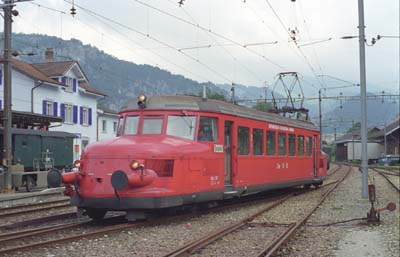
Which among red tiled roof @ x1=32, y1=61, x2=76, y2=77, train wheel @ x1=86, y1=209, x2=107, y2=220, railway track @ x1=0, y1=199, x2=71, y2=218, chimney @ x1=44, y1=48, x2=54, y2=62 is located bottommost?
railway track @ x1=0, y1=199, x2=71, y2=218

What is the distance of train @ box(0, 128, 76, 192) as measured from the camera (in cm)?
2480

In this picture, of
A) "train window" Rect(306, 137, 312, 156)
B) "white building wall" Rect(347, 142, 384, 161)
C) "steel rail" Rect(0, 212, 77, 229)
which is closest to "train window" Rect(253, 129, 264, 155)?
"steel rail" Rect(0, 212, 77, 229)

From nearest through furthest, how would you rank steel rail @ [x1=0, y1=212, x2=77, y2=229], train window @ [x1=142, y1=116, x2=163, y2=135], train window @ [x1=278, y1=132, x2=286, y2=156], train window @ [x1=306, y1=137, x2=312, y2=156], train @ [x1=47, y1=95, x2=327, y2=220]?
train @ [x1=47, y1=95, x2=327, y2=220]
steel rail @ [x1=0, y1=212, x2=77, y2=229]
train window @ [x1=142, y1=116, x2=163, y2=135]
train window @ [x1=278, y1=132, x2=286, y2=156]
train window @ [x1=306, y1=137, x2=312, y2=156]

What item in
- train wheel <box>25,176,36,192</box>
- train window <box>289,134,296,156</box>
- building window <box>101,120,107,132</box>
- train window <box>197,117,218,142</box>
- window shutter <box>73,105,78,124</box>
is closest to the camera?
train window <box>197,117,218,142</box>

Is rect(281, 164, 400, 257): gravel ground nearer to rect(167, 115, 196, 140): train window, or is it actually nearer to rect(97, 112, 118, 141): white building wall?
rect(167, 115, 196, 140): train window

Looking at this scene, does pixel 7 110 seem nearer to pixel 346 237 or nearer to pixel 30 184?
pixel 30 184

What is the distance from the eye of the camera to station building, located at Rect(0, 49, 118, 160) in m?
40.0

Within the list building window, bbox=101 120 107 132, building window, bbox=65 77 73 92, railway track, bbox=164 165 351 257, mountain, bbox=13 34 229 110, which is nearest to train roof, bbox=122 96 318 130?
→ railway track, bbox=164 165 351 257

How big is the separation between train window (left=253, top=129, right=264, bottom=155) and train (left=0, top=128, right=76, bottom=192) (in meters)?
11.6

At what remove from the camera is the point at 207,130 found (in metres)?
13.0

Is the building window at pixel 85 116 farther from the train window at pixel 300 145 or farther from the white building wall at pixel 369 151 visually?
the white building wall at pixel 369 151

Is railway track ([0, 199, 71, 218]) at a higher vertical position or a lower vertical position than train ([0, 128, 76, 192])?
lower

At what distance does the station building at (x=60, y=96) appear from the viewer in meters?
40.0

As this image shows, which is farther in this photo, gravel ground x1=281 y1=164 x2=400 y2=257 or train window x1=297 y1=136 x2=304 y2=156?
train window x1=297 y1=136 x2=304 y2=156
